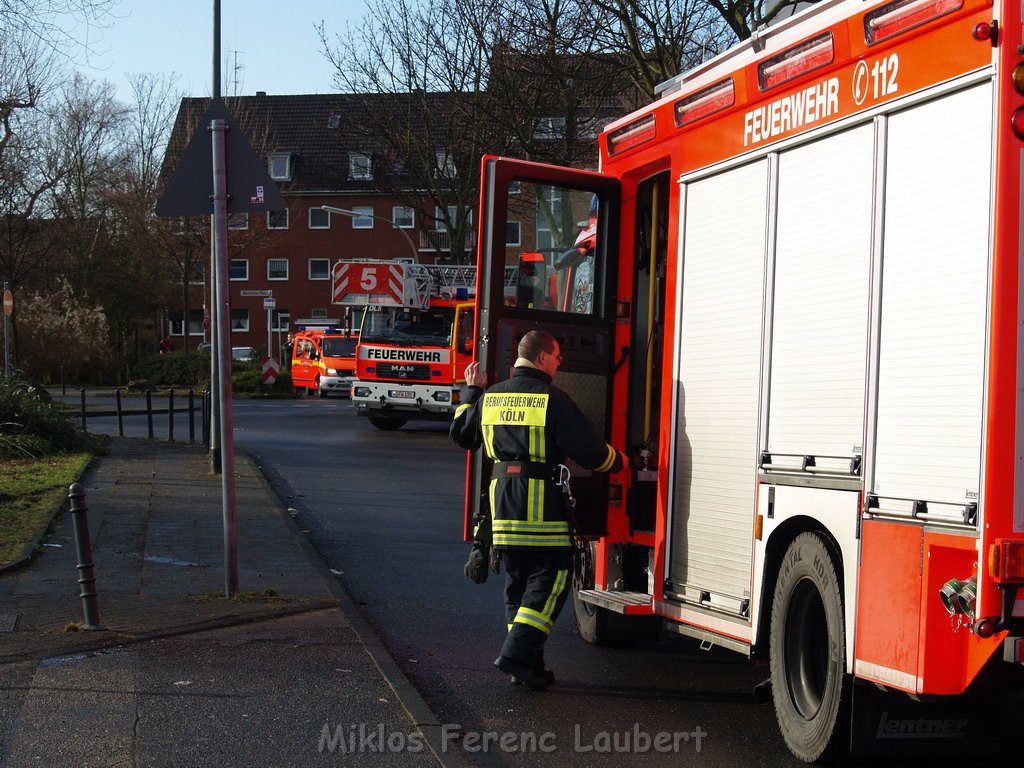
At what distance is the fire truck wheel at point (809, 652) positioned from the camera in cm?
514

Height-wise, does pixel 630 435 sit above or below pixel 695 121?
below

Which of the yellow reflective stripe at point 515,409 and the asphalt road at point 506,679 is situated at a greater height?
the yellow reflective stripe at point 515,409

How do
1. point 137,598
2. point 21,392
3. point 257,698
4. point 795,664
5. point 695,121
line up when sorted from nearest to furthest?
point 795,664 < point 257,698 < point 695,121 < point 137,598 < point 21,392

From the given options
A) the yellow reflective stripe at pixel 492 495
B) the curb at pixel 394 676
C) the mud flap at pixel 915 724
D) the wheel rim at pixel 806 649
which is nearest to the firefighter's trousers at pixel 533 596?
the yellow reflective stripe at pixel 492 495

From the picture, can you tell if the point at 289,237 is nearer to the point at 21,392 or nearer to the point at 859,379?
the point at 21,392

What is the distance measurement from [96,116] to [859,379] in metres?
49.0

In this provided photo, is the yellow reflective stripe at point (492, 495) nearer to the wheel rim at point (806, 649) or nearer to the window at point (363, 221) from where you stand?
the wheel rim at point (806, 649)

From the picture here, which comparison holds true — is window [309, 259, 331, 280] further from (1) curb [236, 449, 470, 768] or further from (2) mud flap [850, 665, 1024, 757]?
(2) mud flap [850, 665, 1024, 757]

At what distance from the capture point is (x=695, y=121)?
22.4ft

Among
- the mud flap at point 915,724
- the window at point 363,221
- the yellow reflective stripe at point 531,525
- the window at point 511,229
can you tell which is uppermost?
the window at point 363,221

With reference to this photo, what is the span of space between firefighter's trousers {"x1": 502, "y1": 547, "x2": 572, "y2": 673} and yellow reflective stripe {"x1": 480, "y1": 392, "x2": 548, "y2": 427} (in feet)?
2.09

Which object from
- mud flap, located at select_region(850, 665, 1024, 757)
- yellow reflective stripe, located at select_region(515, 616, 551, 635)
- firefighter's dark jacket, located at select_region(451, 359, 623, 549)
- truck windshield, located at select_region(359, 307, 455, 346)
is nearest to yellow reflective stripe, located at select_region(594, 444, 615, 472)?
firefighter's dark jacket, located at select_region(451, 359, 623, 549)

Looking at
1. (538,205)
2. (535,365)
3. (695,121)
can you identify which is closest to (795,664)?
(535,365)

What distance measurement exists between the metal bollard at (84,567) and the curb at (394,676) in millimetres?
1443
